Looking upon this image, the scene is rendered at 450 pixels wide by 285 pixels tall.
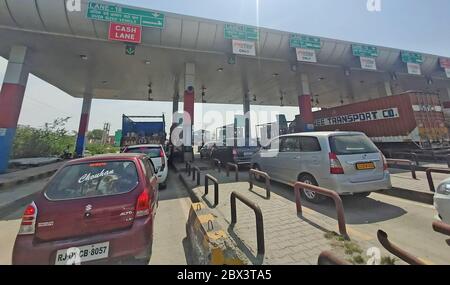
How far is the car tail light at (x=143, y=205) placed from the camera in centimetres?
278

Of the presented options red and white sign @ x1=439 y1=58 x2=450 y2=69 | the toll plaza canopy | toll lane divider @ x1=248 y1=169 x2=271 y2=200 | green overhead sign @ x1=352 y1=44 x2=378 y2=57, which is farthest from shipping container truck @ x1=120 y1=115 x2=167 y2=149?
red and white sign @ x1=439 y1=58 x2=450 y2=69

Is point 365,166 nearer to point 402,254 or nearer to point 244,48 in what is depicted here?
point 402,254

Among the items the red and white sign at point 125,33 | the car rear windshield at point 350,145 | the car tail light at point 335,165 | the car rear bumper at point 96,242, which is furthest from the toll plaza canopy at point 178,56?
the car rear bumper at point 96,242

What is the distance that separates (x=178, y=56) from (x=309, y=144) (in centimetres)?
1009

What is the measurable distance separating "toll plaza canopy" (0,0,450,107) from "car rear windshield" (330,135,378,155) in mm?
8073

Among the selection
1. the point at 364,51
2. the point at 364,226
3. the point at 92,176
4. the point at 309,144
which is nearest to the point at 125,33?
the point at 92,176

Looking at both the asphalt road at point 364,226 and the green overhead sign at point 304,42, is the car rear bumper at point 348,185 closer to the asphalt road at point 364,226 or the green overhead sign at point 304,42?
the asphalt road at point 364,226

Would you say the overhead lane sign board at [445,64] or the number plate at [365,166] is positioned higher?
the overhead lane sign board at [445,64]

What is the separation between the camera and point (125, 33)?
9.54 m

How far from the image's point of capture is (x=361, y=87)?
19.5 metres

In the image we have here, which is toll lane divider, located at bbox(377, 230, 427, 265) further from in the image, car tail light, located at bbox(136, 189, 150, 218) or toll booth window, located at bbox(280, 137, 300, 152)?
toll booth window, located at bbox(280, 137, 300, 152)

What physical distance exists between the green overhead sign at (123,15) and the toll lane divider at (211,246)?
9931 millimetres

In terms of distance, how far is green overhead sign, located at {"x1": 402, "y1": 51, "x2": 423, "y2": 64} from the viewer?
1436 centimetres
